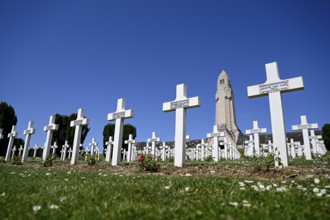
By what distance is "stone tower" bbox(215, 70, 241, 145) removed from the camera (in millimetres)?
65250

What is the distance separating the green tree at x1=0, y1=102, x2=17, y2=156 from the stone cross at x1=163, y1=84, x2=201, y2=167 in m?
41.8

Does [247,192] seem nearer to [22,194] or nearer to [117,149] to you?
[22,194]

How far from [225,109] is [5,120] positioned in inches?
2128

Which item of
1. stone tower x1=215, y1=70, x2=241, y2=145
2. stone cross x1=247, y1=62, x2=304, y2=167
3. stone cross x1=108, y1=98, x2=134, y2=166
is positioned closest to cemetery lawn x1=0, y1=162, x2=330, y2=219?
stone cross x1=247, y1=62, x2=304, y2=167

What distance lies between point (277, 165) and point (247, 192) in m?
5.11

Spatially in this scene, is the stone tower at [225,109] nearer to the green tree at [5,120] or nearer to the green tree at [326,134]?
the green tree at [326,134]

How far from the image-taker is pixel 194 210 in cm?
339

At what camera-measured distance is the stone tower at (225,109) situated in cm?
6525

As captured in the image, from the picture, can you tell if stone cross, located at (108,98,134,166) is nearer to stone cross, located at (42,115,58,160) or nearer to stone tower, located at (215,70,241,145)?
stone cross, located at (42,115,58,160)

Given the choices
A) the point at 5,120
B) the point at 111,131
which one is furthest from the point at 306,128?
the point at 5,120

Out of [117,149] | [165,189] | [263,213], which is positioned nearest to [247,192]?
[263,213]

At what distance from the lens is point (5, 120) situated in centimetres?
4266

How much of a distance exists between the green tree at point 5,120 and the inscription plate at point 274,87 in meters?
46.3

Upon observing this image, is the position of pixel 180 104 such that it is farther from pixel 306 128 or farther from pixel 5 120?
pixel 5 120
